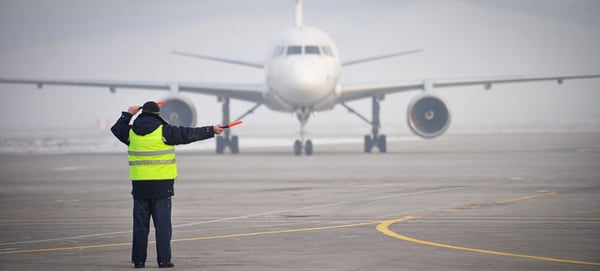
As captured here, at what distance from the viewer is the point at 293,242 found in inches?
493

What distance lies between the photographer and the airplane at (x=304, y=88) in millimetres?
35781

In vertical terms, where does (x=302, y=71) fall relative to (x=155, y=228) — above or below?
above

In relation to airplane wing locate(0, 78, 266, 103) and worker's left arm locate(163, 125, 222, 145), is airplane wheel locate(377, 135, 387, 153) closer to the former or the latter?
airplane wing locate(0, 78, 266, 103)

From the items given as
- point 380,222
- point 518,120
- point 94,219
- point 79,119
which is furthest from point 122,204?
point 79,119

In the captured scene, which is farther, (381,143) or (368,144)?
(368,144)

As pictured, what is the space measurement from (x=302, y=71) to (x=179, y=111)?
482 centimetres

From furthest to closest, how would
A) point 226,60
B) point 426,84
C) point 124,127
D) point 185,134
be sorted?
point 226,60, point 426,84, point 124,127, point 185,134

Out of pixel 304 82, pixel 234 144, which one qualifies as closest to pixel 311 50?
pixel 304 82

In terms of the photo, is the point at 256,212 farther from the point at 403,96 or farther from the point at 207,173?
the point at 403,96

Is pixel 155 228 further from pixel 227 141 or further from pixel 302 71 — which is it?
pixel 227 141

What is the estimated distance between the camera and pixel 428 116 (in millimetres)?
38438

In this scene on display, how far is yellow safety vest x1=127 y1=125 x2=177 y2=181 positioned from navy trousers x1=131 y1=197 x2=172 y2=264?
24 centimetres

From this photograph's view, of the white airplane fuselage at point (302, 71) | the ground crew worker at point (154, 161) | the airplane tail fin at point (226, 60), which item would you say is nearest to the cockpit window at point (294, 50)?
the white airplane fuselage at point (302, 71)

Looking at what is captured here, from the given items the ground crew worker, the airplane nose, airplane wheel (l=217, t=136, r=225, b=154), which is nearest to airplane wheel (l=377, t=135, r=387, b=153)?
the airplane nose
